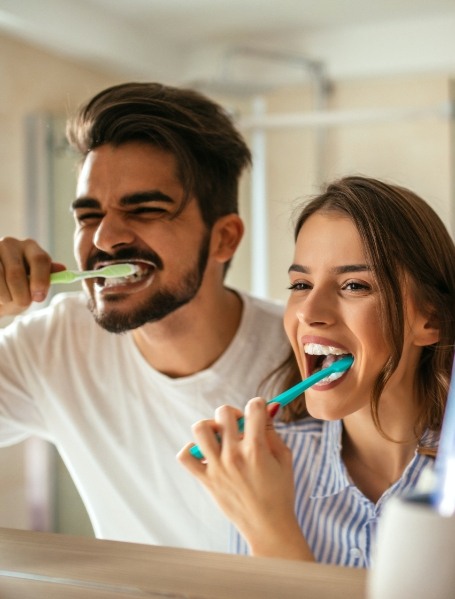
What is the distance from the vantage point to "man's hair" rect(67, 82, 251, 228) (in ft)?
2.77

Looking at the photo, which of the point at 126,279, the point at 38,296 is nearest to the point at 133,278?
the point at 126,279

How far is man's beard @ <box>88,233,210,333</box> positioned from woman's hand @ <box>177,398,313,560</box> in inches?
10.1

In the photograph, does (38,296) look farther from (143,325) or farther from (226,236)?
(226,236)

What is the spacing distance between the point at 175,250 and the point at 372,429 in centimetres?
28

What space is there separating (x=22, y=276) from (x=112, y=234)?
0.10m

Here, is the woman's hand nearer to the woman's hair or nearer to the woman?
the woman

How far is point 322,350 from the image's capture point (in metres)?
0.65

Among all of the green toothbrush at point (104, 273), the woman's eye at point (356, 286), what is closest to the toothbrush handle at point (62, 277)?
the green toothbrush at point (104, 273)

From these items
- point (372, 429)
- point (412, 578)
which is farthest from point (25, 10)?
point (412, 578)

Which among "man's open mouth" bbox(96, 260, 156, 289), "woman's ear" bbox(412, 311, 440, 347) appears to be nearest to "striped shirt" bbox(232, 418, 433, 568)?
"woman's ear" bbox(412, 311, 440, 347)

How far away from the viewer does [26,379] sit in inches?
36.4

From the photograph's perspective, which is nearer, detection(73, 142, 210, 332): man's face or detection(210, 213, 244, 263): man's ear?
detection(73, 142, 210, 332): man's face

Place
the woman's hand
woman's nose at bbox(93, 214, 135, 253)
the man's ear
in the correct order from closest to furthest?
1. the woman's hand
2. woman's nose at bbox(93, 214, 135, 253)
3. the man's ear

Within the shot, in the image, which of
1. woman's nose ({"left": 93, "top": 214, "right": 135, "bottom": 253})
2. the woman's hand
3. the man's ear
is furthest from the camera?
the man's ear
